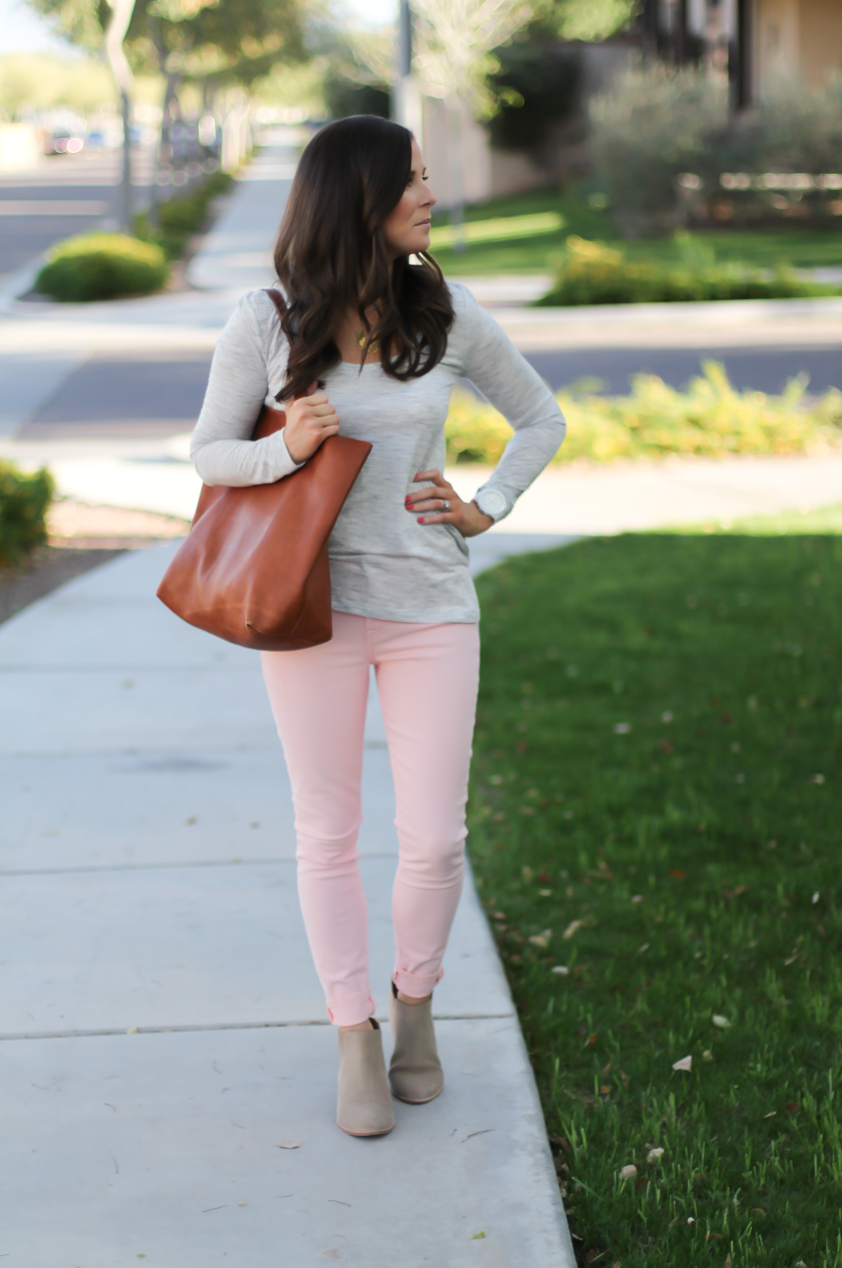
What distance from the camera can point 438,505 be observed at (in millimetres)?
2510

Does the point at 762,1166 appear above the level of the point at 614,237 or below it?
above

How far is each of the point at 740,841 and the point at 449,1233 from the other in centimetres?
210

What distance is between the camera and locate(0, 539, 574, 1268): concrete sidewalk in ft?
8.10

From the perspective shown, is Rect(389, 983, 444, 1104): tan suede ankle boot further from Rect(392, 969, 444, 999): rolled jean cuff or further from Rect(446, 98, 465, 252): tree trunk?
Rect(446, 98, 465, 252): tree trunk

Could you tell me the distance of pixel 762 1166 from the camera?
2633 mm

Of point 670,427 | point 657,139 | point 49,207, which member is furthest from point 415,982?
point 49,207

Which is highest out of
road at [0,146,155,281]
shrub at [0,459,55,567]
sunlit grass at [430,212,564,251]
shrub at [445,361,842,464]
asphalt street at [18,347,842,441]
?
shrub at [0,459,55,567]

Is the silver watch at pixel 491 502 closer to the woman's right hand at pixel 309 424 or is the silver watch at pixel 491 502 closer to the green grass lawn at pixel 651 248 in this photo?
the woman's right hand at pixel 309 424

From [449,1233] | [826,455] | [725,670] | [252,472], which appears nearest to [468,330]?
[252,472]

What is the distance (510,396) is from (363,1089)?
142 centimetres

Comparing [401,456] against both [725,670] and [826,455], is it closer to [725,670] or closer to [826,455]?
[725,670]

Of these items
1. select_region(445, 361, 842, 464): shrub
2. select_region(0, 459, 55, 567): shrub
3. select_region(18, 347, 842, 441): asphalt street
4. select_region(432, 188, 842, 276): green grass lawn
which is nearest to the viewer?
select_region(0, 459, 55, 567): shrub

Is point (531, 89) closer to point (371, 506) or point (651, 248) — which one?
point (651, 248)

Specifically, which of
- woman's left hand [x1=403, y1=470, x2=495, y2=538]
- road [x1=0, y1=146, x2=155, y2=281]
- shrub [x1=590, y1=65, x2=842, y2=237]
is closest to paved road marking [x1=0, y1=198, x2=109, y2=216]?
road [x1=0, y1=146, x2=155, y2=281]
